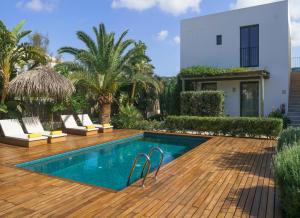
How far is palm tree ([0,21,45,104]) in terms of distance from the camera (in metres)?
11.1

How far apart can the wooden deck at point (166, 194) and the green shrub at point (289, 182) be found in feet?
1.53

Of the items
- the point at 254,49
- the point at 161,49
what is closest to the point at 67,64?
the point at 161,49

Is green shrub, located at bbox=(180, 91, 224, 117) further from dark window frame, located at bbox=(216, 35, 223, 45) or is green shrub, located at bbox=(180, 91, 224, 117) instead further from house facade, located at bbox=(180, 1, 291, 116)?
dark window frame, located at bbox=(216, 35, 223, 45)

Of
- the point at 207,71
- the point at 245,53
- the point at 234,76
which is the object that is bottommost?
the point at 234,76

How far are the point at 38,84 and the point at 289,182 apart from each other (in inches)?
365

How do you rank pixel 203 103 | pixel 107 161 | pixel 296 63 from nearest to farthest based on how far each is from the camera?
→ pixel 107 161 < pixel 203 103 < pixel 296 63

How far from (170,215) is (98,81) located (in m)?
11.3

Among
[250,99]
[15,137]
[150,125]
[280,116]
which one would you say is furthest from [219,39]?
[15,137]

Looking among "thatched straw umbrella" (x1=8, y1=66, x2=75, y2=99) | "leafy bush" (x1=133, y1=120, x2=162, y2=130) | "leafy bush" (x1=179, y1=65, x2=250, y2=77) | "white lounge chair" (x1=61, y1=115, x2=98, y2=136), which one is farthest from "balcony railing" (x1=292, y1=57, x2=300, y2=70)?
"thatched straw umbrella" (x1=8, y1=66, x2=75, y2=99)

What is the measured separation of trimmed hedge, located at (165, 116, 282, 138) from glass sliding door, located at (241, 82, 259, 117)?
5.39 m

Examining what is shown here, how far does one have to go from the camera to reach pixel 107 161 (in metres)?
9.20

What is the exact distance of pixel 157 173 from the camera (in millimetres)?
6301

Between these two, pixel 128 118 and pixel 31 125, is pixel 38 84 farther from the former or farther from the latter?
pixel 128 118

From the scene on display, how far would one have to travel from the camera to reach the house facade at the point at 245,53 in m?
16.2
